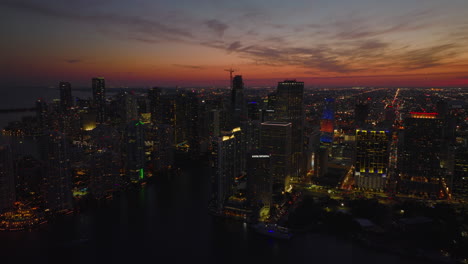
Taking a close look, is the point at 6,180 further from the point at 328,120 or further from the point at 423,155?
the point at 328,120

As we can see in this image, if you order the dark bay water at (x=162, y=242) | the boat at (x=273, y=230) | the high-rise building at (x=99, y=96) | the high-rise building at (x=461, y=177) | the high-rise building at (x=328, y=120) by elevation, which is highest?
the high-rise building at (x=99, y=96)

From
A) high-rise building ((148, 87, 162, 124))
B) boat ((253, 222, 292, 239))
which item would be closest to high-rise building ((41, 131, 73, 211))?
boat ((253, 222, 292, 239))

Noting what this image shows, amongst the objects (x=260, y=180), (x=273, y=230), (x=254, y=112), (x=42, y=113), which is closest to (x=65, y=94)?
(x=42, y=113)

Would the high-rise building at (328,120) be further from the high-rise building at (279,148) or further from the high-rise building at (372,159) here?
the high-rise building at (279,148)

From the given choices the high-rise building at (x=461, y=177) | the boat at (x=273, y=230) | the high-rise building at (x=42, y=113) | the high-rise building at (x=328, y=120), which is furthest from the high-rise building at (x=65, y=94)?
the high-rise building at (x=461, y=177)

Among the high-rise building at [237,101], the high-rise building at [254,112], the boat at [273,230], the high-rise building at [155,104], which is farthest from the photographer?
the high-rise building at [155,104]
